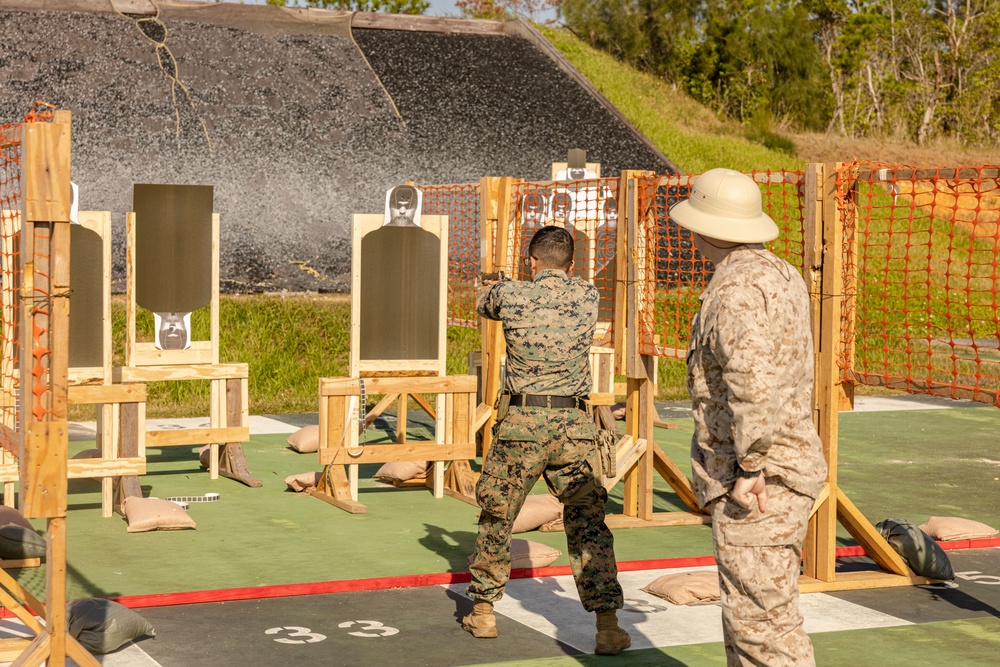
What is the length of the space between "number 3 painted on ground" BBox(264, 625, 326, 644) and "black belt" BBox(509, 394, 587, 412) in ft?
4.88

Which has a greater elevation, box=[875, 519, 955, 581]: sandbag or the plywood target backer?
the plywood target backer

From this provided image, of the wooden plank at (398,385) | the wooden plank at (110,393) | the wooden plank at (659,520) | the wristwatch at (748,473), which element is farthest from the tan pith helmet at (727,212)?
the wooden plank at (110,393)

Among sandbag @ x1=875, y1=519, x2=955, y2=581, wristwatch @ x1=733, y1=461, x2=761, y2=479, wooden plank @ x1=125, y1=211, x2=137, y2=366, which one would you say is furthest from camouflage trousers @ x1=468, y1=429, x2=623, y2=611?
wooden plank @ x1=125, y1=211, x2=137, y2=366

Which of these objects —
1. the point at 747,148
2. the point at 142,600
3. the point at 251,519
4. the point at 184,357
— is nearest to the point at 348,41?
the point at 747,148

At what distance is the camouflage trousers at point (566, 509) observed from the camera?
627cm

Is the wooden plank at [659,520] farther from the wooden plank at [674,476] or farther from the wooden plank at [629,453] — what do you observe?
the wooden plank at [629,453]

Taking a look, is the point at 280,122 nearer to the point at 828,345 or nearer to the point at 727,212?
the point at 828,345

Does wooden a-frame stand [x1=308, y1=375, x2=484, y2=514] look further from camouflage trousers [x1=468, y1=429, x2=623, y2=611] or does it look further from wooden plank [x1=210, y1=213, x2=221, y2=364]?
camouflage trousers [x1=468, y1=429, x2=623, y2=611]

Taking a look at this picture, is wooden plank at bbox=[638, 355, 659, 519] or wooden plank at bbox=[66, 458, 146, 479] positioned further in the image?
wooden plank at bbox=[638, 355, 659, 519]

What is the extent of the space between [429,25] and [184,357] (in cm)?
1704

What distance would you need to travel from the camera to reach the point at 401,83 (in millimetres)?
23938

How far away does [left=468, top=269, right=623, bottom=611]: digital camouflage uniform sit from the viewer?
6.30 metres

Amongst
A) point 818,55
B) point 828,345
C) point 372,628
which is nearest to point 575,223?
point 828,345

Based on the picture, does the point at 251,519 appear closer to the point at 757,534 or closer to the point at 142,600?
the point at 142,600
